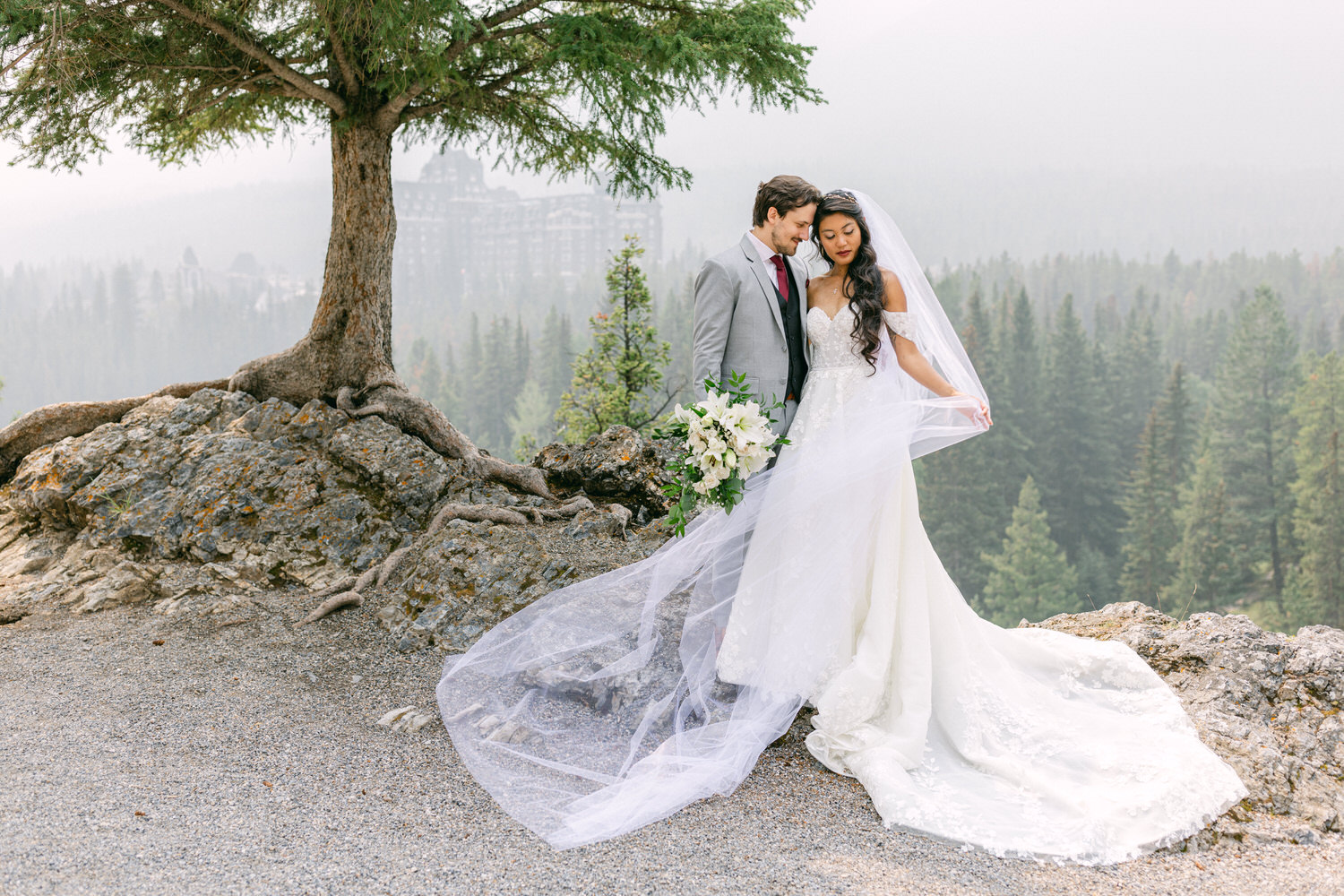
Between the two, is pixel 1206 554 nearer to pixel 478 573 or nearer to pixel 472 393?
pixel 478 573

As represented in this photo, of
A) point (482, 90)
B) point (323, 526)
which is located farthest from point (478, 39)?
point (323, 526)

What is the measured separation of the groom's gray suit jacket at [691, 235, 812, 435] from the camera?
379 centimetres

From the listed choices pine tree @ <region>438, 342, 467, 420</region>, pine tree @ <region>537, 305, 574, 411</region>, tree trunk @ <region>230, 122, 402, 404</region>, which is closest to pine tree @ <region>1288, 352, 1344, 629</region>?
tree trunk @ <region>230, 122, 402, 404</region>

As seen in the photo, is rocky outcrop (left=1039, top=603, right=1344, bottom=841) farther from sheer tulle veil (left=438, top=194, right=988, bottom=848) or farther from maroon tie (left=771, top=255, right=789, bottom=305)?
maroon tie (left=771, top=255, right=789, bottom=305)

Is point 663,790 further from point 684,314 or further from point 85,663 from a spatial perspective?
point 684,314

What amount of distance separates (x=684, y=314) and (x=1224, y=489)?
38.6 meters

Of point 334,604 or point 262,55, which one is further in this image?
point 262,55

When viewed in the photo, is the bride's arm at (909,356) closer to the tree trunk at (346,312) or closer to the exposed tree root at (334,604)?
the exposed tree root at (334,604)

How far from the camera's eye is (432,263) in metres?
144

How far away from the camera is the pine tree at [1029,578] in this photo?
124 feet

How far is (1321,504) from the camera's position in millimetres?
34000

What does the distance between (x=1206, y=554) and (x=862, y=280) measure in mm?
40839

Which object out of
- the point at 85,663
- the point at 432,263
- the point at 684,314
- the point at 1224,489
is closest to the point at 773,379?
the point at 85,663

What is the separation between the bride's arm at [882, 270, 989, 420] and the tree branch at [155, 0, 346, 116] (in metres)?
4.94
